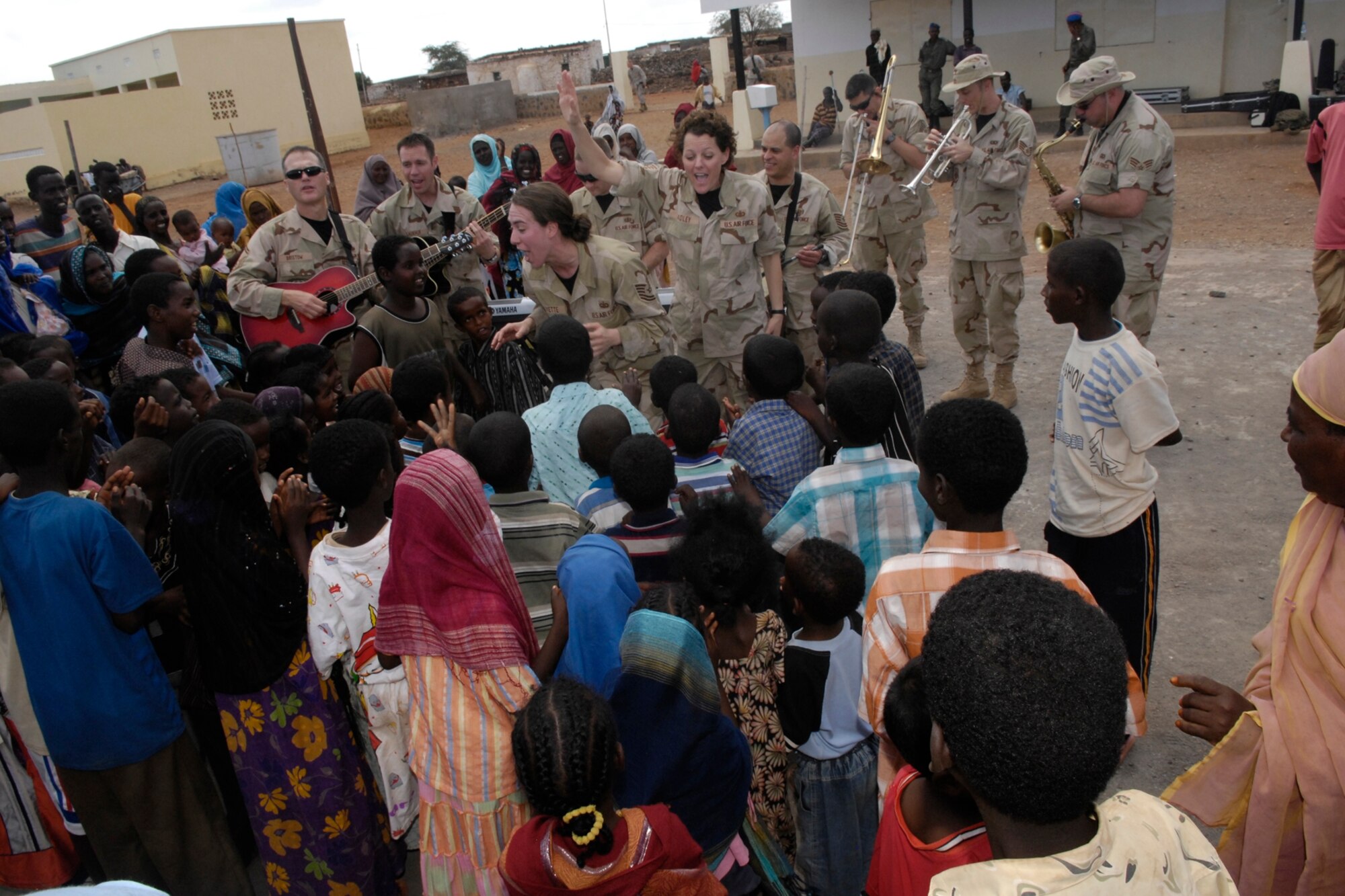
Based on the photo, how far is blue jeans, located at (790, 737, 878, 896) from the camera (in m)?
2.55

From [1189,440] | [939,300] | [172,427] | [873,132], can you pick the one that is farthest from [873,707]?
[939,300]

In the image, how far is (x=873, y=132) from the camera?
748 cm

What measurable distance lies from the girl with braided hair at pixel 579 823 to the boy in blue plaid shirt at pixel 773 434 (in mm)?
1672

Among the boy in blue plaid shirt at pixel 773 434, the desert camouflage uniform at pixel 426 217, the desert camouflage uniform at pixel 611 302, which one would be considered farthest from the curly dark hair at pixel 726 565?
the desert camouflage uniform at pixel 426 217

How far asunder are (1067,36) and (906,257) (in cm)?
1250

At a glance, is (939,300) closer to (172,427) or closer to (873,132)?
(873,132)

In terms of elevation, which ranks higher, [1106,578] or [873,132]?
[873,132]

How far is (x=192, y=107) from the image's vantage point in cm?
2909

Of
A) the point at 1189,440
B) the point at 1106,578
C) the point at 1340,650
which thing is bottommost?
the point at 1189,440

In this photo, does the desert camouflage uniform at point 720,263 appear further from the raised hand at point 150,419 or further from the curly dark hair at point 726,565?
the raised hand at point 150,419

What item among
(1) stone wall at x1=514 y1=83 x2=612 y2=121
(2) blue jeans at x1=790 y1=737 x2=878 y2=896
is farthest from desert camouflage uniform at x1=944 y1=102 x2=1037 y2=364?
(1) stone wall at x1=514 y1=83 x2=612 y2=121

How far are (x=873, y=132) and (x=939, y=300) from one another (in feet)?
7.01

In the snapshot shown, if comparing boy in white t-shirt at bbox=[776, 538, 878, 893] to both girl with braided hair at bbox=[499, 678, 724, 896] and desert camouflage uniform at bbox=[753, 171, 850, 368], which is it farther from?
desert camouflage uniform at bbox=[753, 171, 850, 368]

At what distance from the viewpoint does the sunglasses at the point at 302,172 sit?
563 centimetres
